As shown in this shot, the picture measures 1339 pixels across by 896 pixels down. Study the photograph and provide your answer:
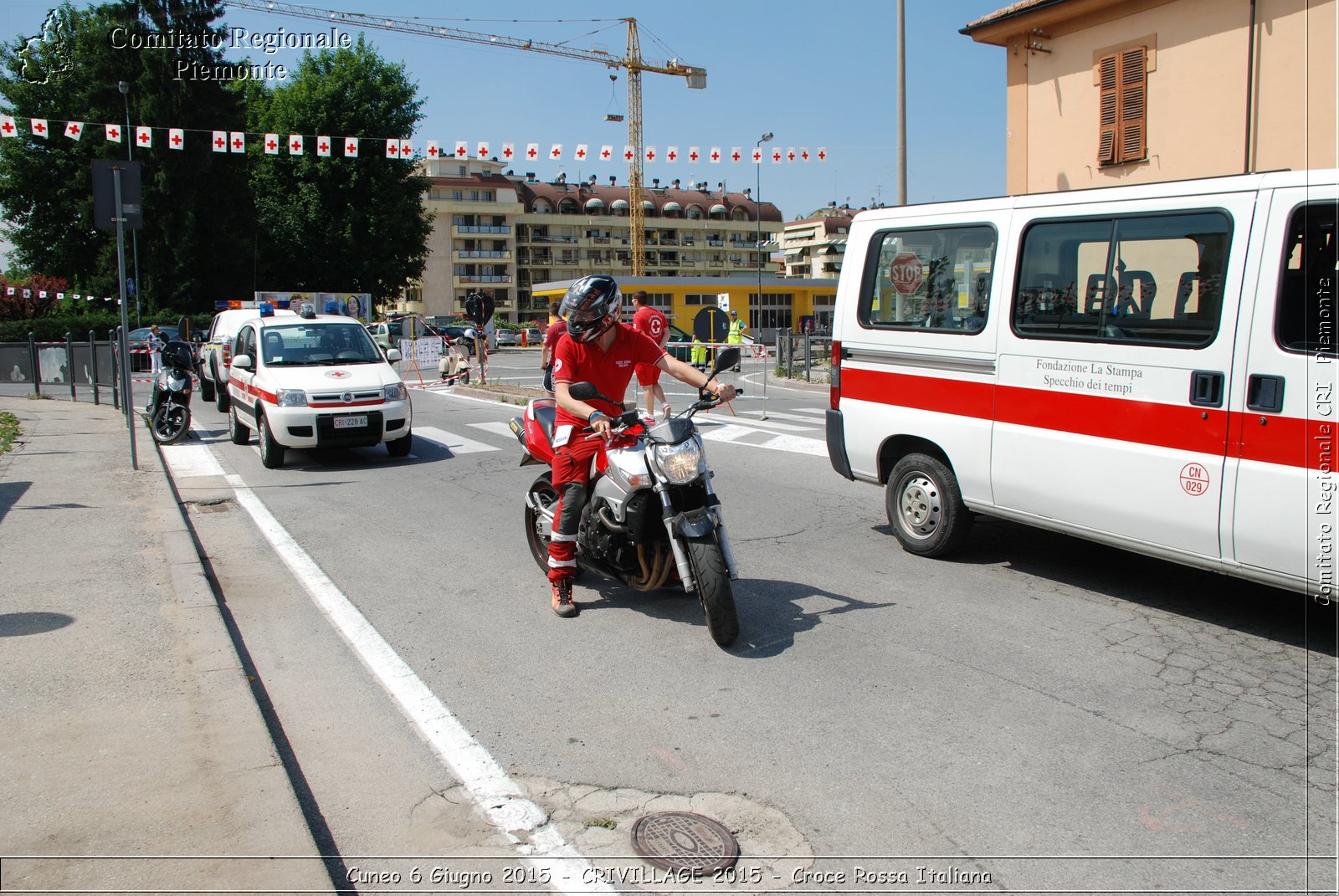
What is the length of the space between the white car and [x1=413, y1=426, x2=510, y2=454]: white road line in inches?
32.8

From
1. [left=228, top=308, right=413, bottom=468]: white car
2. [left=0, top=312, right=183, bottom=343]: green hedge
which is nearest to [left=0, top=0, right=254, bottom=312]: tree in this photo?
[left=0, top=312, right=183, bottom=343]: green hedge

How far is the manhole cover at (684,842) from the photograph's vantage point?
3.24 metres

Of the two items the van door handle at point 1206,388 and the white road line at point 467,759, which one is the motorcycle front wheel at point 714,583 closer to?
the white road line at point 467,759

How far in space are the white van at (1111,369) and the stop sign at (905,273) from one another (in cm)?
2

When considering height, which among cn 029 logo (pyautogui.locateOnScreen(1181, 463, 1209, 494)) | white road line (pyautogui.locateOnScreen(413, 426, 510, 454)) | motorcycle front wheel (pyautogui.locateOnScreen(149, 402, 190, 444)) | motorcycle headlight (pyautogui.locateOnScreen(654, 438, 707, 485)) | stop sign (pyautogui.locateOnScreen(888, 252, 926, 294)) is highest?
stop sign (pyautogui.locateOnScreen(888, 252, 926, 294))

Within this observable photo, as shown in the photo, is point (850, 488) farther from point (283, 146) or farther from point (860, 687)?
point (283, 146)

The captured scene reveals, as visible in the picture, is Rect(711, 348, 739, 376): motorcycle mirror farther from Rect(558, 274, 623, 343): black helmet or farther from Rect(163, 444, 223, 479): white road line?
Rect(163, 444, 223, 479): white road line

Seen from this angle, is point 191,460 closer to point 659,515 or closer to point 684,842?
point 659,515

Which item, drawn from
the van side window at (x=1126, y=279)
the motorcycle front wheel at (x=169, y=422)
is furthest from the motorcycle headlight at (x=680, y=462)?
the motorcycle front wheel at (x=169, y=422)

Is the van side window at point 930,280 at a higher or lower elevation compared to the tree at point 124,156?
lower

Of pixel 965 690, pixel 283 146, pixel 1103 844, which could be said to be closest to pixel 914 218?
pixel 965 690

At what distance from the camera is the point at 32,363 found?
77.6ft

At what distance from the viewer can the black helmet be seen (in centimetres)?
547

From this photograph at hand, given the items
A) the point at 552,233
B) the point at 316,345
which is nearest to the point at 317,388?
the point at 316,345
